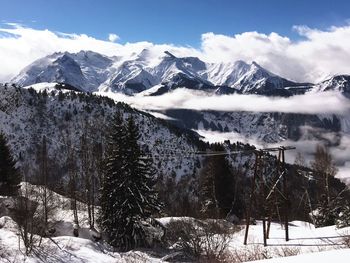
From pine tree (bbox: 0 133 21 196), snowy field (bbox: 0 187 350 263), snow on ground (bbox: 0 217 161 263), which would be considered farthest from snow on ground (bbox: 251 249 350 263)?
pine tree (bbox: 0 133 21 196)

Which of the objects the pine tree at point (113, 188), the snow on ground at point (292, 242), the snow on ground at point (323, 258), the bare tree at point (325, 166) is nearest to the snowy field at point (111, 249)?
the snow on ground at point (292, 242)

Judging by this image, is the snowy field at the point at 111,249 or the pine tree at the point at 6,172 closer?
the snowy field at the point at 111,249

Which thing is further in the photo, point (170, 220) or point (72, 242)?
point (170, 220)

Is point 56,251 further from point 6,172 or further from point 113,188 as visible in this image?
point 6,172

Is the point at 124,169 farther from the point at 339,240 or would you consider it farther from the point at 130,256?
the point at 339,240

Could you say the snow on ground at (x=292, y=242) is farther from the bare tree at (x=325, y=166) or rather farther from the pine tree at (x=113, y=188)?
the bare tree at (x=325, y=166)

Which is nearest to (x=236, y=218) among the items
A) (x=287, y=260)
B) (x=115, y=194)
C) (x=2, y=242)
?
(x=115, y=194)

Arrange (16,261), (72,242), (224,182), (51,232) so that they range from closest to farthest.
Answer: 1. (16,261)
2. (72,242)
3. (51,232)
4. (224,182)

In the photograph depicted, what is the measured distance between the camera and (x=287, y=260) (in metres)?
12.4

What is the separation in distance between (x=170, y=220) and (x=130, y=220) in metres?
8.02

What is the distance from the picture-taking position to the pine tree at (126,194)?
42.3m

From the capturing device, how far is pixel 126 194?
4222cm

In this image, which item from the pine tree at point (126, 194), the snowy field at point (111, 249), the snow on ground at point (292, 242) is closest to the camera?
the snowy field at point (111, 249)

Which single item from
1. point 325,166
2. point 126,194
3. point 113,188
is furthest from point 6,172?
point 325,166
